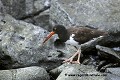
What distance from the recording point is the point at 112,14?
10.6 meters

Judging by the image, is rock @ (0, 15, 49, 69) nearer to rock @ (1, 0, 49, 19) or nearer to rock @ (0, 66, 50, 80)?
rock @ (0, 66, 50, 80)

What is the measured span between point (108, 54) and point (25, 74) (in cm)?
210

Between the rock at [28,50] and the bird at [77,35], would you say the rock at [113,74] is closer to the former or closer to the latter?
the bird at [77,35]

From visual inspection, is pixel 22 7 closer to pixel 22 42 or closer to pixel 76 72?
pixel 22 42

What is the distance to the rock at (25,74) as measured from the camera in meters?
8.26

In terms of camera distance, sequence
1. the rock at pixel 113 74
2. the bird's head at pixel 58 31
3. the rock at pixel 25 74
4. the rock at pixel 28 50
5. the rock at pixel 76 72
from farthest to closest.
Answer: the bird's head at pixel 58 31, the rock at pixel 28 50, the rock at pixel 25 74, the rock at pixel 76 72, the rock at pixel 113 74

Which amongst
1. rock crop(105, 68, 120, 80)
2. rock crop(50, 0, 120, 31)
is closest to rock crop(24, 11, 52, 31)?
rock crop(50, 0, 120, 31)

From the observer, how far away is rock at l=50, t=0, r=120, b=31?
1025 centimetres

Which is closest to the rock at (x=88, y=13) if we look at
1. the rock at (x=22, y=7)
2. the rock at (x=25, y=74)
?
the rock at (x=22, y=7)

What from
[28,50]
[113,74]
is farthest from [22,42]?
[113,74]

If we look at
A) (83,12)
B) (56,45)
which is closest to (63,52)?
(56,45)

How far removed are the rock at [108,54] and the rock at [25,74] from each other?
5.03 feet

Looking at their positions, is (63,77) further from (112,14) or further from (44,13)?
(44,13)

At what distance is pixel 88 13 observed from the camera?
1075 cm
